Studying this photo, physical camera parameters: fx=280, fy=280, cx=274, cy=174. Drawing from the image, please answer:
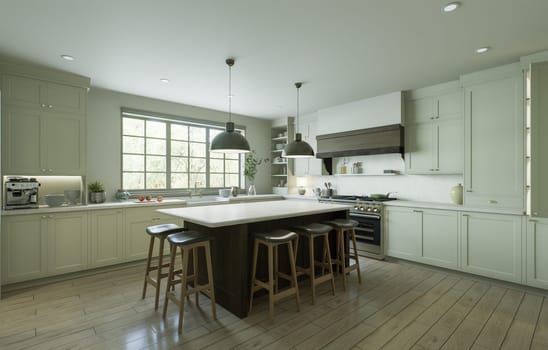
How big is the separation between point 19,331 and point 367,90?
5.01 m

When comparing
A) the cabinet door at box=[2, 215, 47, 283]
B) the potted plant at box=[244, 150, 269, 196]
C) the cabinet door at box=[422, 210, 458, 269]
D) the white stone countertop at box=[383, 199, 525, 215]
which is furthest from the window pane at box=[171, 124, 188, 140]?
the cabinet door at box=[422, 210, 458, 269]

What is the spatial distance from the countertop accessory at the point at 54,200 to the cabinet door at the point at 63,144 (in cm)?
30

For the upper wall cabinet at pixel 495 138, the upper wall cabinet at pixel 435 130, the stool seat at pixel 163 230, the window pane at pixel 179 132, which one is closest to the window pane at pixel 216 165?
the window pane at pixel 179 132

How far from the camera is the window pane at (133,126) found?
4730 millimetres

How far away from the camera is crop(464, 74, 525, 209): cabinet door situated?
3.38m

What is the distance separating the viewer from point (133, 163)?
4.81 meters

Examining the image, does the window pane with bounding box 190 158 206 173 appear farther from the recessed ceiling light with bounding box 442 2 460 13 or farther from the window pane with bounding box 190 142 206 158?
the recessed ceiling light with bounding box 442 2 460 13

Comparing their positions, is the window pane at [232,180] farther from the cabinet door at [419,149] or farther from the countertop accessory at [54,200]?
the cabinet door at [419,149]

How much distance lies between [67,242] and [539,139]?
5748 millimetres

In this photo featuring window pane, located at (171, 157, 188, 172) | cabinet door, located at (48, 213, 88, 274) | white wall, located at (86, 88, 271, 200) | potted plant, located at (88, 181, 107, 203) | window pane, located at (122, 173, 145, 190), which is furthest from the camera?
window pane, located at (171, 157, 188, 172)

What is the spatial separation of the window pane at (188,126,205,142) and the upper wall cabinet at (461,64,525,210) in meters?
4.48

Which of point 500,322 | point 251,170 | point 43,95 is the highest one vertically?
point 43,95

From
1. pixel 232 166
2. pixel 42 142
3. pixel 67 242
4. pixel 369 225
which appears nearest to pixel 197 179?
pixel 232 166

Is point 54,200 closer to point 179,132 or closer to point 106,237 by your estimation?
point 106,237
